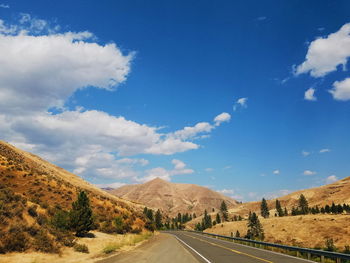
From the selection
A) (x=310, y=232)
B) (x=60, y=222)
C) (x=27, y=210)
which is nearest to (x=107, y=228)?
(x=60, y=222)

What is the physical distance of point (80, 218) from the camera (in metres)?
24.2

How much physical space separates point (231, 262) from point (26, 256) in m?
10.2

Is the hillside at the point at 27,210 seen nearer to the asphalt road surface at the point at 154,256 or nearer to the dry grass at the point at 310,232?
the asphalt road surface at the point at 154,256

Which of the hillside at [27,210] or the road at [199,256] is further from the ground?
the hillside at [27,210]

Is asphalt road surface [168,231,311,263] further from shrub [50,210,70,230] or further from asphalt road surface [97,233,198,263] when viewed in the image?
shrub [50,210,70,230]

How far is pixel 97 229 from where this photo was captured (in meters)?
30.5

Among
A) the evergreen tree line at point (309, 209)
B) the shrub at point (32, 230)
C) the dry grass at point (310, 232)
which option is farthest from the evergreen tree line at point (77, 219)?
the evergreen tree line at point (309, 209)

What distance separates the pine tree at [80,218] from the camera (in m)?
23.7

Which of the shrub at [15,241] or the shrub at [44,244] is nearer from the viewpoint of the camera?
the shrub at [15,241]

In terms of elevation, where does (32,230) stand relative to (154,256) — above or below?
above

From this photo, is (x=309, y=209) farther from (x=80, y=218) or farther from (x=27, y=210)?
(x=27, y=210)

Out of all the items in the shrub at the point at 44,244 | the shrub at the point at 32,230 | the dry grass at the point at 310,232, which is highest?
the shrub at the point at 32,230

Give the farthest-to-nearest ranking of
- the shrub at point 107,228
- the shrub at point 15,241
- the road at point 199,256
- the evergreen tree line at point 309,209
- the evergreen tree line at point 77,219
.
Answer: the evergreen tree line at point 309,209, the shrub at point 107,228, the evergreen tree line at point 77,219, the shrub at point 15,241, the road at point 199,256

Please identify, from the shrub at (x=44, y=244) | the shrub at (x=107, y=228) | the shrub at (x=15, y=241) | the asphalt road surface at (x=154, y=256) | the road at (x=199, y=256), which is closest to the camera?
the asphalt road surface at (x=154, y=256)
